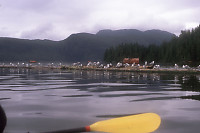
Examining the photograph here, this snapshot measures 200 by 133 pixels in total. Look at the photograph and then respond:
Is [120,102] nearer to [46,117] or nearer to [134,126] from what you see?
[46,117]

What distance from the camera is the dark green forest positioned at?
107331mm

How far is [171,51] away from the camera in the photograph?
120 meters

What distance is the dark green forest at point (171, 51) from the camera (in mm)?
107331

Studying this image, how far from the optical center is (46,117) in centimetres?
1127

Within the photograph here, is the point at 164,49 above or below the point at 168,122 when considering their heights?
above

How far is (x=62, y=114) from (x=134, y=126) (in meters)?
4.93

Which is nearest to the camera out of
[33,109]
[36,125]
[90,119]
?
[36,125]

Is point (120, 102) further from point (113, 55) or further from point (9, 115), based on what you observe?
point (113, 55)

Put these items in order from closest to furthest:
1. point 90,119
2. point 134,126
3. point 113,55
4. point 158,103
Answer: point 134,126 → point 90,119 → point 158,103 → point 113,55

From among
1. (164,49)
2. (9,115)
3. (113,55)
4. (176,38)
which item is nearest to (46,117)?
(9,115)

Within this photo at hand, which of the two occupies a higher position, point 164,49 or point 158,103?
point 164,49

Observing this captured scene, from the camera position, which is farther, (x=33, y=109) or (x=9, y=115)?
(x=33, y=109)

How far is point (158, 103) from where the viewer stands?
583 inches

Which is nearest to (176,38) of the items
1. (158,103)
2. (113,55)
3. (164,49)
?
(164,49)
